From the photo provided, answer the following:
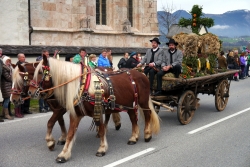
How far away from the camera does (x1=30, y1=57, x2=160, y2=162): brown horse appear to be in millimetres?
5793

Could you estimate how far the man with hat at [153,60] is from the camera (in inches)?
325

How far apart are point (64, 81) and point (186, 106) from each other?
12.1 ft

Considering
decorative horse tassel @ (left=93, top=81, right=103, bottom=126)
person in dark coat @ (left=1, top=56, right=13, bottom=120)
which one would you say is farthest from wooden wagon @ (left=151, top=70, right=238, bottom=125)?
person in dark coat @ (left=1, top=56, right=13, bottom=120)

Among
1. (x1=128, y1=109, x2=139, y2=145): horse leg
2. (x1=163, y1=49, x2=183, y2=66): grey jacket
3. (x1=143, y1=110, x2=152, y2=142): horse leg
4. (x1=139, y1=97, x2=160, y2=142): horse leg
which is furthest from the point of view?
(x1=163, y1=49, x2=183, y2=66): grey jacket

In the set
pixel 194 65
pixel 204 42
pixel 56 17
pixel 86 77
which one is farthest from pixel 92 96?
pixel 56 17

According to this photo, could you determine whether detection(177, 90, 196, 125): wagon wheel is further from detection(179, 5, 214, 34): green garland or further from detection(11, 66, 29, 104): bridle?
detection(179, 5, 214, 34): green garland

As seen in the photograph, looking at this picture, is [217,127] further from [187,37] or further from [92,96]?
[92,96]

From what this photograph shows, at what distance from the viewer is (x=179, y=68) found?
8414 millimetres

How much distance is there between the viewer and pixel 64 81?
5863 mm

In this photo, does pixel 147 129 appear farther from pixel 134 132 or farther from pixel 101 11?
pixel 101 11

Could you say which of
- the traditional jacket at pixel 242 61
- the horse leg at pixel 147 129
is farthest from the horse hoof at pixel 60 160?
the traditional jacket at pixel 242 61

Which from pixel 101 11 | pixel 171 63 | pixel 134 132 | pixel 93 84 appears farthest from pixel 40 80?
pixel 101 11

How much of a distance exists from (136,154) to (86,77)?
168 cm

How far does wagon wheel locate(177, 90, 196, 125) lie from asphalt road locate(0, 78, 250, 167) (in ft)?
0.60
